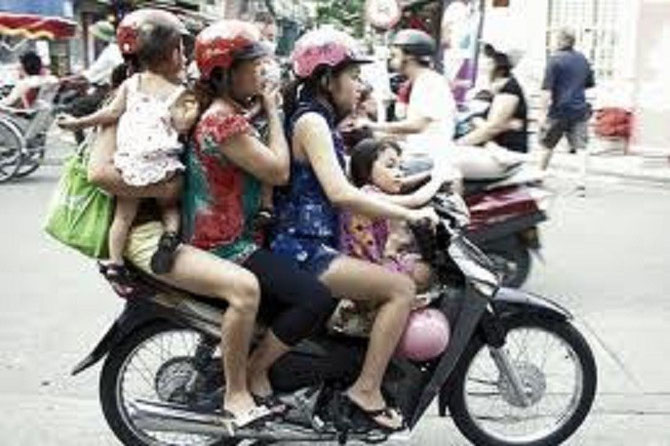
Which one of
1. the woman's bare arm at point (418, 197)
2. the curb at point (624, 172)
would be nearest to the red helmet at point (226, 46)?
the woman's bare arm at point (418, 197)

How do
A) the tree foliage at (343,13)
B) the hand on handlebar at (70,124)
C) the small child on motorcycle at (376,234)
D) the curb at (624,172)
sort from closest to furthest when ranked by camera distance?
the small child on motorcycle at (376,234)
the hand on handlebar at (70,124)
the curb at (624,172)
the tree foliage at (343,13)

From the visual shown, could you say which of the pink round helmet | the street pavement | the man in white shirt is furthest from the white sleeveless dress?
the man in white shirt

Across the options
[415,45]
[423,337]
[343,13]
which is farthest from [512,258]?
[343,13]

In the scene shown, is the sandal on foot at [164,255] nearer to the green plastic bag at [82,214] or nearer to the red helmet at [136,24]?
the green plastic bag at [82,214]

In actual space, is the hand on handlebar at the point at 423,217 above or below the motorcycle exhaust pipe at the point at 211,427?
above

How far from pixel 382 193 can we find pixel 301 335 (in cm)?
66

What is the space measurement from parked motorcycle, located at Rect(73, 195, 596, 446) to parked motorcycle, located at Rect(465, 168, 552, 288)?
2.45m

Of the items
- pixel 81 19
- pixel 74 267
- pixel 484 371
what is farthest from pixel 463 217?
pixel 81 19

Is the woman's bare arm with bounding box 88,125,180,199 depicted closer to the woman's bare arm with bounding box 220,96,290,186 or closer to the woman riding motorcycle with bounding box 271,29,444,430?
the woman's bare arm with bounding box 220,96,290,186

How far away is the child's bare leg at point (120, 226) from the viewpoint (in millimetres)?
4398

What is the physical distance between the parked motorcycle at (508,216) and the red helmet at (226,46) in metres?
3.28

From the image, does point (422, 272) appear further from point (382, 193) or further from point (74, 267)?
point (74, 267)

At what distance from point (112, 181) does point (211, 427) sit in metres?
1.02

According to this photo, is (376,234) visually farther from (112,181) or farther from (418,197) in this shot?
(112,181)
